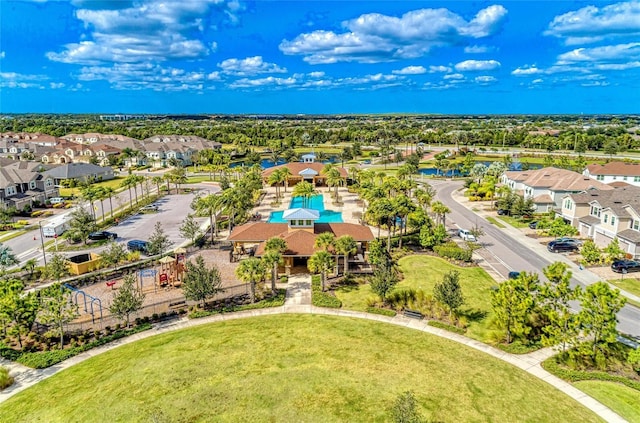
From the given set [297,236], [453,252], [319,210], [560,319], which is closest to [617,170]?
[453,252]

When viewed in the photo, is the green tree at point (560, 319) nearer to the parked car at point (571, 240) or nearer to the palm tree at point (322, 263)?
the palm tree at point (322, 263)

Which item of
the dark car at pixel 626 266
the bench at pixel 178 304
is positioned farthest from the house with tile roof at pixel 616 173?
the bench at pixel 178 304

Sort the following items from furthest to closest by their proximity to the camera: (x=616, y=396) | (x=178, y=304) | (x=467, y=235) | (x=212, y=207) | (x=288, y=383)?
(x=467, y=235) → (x=212, y=207) → (x=178, y=304) → (x=616, y=396) → (x=288, y=383)

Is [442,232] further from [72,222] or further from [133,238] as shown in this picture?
[72,222]

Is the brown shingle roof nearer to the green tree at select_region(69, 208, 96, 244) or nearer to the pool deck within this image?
the pool deck

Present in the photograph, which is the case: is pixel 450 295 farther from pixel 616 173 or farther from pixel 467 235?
pixel 616 173

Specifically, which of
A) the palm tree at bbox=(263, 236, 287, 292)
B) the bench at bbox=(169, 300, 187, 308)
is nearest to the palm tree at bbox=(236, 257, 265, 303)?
the palm tree at bbox=(263, 236, 287, 292)

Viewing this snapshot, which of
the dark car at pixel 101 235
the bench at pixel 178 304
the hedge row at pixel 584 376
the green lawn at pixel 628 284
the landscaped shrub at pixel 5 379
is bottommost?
the hedge row at pixel 584 376
